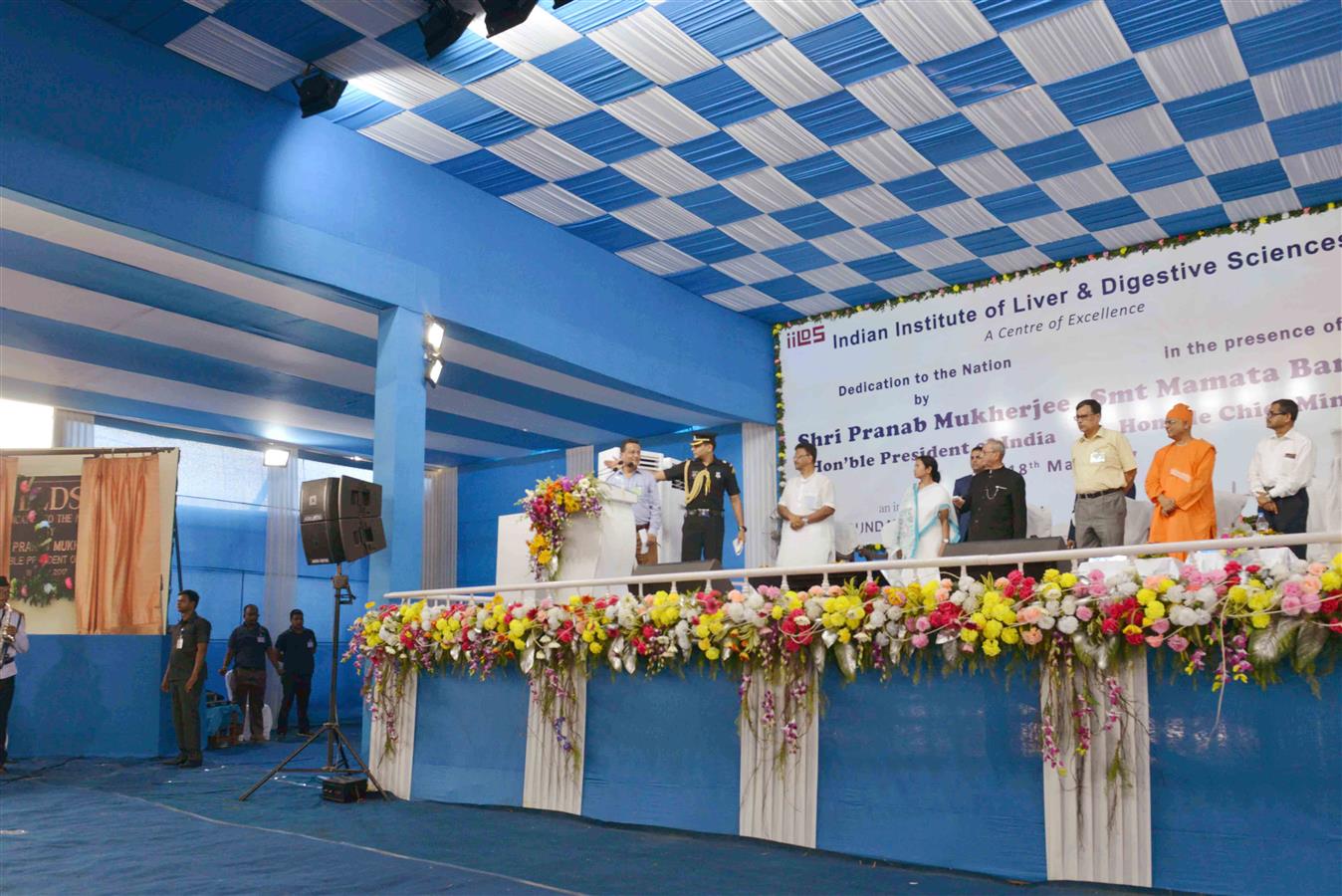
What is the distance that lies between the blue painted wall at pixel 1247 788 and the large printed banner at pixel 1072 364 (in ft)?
14.7

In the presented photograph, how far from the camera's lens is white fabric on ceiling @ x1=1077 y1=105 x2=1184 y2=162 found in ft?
25.2

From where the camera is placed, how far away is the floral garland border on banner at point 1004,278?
9023 mm

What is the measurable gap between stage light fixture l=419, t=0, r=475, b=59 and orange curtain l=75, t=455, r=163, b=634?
4.88 m

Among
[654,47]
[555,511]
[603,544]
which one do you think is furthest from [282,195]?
[603,544]

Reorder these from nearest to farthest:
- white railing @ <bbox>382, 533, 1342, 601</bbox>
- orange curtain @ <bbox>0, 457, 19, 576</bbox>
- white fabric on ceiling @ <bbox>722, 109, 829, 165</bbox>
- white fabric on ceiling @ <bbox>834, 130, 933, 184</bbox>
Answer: white railing @ <bbox>382, 533, 1342, 601</bbox>
white fabric on ceiling @ <bbox>722, 109, 829, 165</bbox>
white fabric on ceiling @ <bbox>834, 130, 933, 184</bbox>
orange curtain @ <bbox>0, 457, 19, 576</bbox>

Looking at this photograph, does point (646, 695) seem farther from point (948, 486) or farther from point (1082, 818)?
point (948, 486)

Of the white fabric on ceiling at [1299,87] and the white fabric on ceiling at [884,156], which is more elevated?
the white fabric on ceiling at [1299,87]

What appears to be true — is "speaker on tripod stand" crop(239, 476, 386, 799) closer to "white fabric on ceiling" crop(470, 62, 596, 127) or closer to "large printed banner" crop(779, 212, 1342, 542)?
"white fabric on ceiling" crop(470, 62, 596, 127)

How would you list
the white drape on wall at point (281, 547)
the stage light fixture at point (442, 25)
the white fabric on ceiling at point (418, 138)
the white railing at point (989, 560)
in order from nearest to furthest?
1. the white railing at point (989, 560)
2. the stage light fixture at point (442, 25)
3. the white fabric on ceiling at point (418, 138)
4. the white drape on wall at point (281, 547)

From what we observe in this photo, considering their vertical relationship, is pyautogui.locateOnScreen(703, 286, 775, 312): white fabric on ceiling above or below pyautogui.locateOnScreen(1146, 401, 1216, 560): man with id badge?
above

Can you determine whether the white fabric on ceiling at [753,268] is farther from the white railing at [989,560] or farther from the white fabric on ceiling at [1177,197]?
the white railing at [989,560]

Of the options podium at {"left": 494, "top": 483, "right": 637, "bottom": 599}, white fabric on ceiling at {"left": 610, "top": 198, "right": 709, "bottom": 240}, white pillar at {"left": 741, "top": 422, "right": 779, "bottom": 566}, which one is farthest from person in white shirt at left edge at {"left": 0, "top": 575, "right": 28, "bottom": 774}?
white pillar at {"left": 741, "top": 422, "right": 779, "bottom": 566}

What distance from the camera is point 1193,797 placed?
157 inches

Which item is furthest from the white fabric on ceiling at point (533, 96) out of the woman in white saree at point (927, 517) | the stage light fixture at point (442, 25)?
the woman in white saree at point (927, 517)
